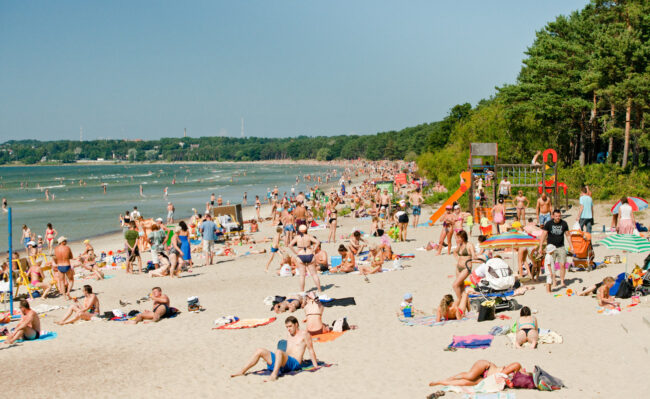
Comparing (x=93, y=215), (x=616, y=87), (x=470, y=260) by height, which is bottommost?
(x=93, y=215)

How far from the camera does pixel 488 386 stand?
6.65 meters

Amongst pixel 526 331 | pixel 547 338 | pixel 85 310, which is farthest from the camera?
pixel 85 310

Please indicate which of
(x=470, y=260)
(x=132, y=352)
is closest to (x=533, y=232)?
(x=470, y=260)

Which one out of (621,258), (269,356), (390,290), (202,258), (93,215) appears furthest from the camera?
(93,215)

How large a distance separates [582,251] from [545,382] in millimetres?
6109

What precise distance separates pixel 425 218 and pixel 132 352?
56.9 ft

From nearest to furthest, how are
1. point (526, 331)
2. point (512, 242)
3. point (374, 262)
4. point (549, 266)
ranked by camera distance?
point (526, 331) → point (549, 266) → point (512, 242) → point (374, 262)

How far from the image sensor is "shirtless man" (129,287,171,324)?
35.5ft

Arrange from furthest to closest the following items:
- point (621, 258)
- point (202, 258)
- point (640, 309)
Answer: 1. point (202, 258)
2. point (621, 258)
3. point (640, 309)

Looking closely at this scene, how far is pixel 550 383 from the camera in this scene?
6598mm

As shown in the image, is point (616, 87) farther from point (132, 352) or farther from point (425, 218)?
point (132, 352)

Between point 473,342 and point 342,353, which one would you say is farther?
point 342,353

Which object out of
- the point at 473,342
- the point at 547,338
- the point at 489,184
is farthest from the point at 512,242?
the point at 489,184

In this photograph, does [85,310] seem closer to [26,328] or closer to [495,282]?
[26,328]
